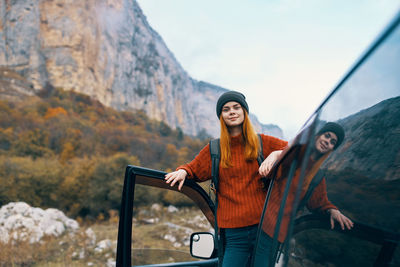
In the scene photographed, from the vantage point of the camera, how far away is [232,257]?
1379 mm

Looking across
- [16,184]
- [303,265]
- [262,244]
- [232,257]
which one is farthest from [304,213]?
[16,184]

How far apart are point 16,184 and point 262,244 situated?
64.6 ft

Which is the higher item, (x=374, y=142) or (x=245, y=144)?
(x=245, y=144)

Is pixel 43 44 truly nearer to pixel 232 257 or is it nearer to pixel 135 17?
pixel 135 17

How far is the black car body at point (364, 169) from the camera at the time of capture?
1.78 ft

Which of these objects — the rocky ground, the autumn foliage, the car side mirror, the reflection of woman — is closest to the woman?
the car side mirror

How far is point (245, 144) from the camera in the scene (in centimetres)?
164

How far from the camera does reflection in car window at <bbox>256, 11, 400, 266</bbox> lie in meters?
0.54

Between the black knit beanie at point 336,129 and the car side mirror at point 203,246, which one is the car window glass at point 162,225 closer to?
the car side mirror at point 203,246

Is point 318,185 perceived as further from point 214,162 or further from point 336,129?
point 214,162

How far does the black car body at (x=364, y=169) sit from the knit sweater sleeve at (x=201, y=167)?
93cm

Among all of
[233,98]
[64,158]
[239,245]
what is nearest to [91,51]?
Result: [64,158]

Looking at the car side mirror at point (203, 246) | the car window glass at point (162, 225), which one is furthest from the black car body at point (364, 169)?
the car window glass at point (162, 225)

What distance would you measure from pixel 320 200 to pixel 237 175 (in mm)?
845
